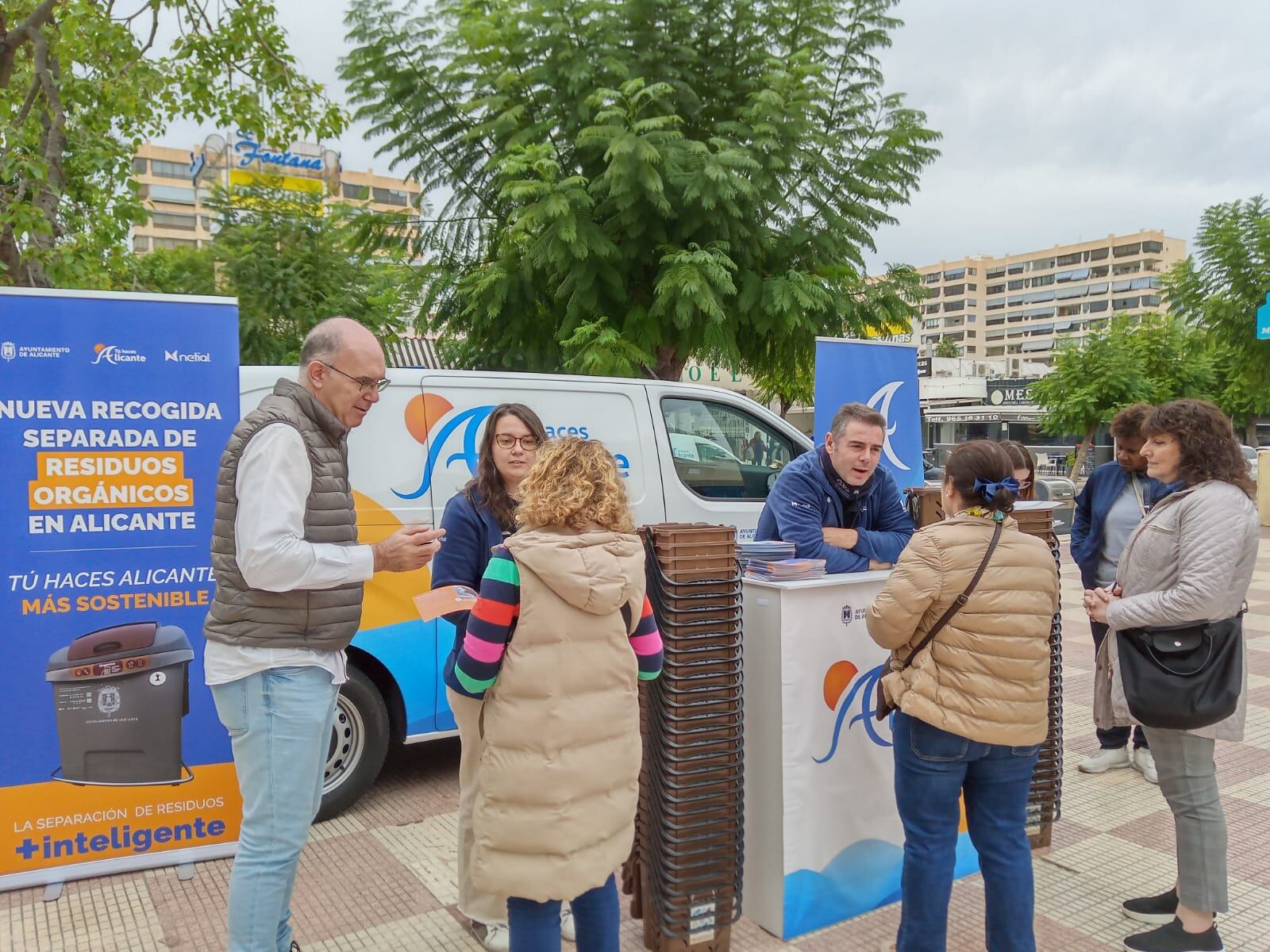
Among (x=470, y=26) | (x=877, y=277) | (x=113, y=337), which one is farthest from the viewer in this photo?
(x=877, y=277)

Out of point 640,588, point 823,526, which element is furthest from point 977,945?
point 640,588

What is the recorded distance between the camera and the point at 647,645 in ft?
7.86

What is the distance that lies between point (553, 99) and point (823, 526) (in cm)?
661

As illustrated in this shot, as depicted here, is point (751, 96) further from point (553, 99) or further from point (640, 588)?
point (640, 588)

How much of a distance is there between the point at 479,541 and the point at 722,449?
8.94ft

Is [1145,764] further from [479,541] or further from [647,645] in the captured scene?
[479,541]

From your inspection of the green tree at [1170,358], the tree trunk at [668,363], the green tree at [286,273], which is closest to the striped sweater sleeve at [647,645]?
the tree trunk at [668,363]

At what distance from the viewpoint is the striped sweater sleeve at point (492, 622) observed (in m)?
2.15

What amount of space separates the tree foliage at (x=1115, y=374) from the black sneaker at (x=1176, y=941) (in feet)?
83.3

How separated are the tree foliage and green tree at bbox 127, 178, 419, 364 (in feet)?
71.2

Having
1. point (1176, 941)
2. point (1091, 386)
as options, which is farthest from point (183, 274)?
point (1091, 386)

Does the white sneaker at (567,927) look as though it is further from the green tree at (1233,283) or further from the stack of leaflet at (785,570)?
the green tree at (1233,283)

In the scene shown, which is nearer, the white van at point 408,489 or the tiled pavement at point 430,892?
the tiled pavement at point 430,892

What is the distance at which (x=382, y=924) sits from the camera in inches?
128
